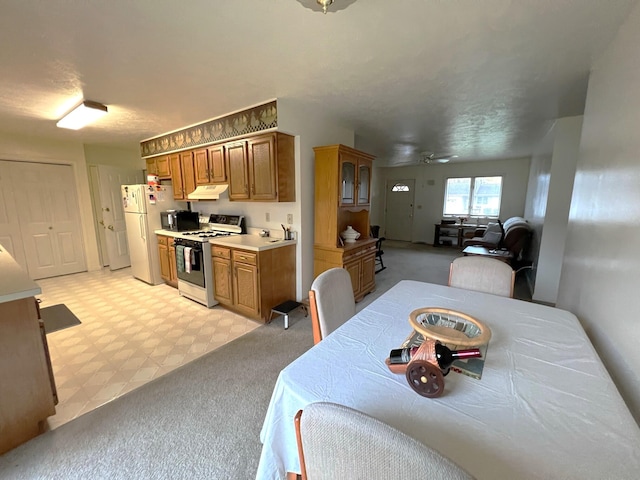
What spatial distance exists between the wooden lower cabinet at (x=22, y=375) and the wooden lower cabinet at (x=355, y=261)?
249 cm

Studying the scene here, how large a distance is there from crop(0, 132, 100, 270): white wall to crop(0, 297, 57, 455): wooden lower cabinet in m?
4.33

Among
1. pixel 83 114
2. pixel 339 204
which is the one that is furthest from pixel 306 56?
pixel 83 114

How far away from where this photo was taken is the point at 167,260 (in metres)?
4.07

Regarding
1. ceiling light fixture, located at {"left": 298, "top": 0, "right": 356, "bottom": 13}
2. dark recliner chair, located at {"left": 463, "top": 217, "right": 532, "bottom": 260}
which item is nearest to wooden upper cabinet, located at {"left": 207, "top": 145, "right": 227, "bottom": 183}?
ceiling light fixture, located at {"left": 298, "top": 0, "right": 356, "bottom": 13}

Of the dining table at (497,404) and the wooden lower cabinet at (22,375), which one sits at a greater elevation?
the dining table at (497,404)

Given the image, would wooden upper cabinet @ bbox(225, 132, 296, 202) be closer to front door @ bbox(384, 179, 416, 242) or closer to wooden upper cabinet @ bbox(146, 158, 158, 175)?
wooden upper cabinet @ bbox(146, 158, 158, 175)

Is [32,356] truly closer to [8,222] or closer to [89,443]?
[89,443]

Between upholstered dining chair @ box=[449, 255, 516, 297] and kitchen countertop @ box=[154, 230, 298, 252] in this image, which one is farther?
kitchen countertop @ box=[154, 230, 298, 252]

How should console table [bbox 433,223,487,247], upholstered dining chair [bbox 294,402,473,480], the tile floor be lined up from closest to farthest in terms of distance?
1. upholstered dining chair [bbox 294,402,473,480]
2. the tile floor
3. console table [bbox 433,223,487,247]

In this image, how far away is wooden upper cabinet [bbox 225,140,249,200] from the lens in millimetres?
3250

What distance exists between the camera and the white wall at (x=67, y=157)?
4.11 metres

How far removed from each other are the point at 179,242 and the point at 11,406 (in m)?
2.29

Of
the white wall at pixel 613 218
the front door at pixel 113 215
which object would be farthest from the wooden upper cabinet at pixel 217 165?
the white wall at pixel 613 218

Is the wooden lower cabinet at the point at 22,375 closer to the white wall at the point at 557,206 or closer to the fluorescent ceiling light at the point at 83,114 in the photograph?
the fluorescent ceiling light at the point at 83,114
